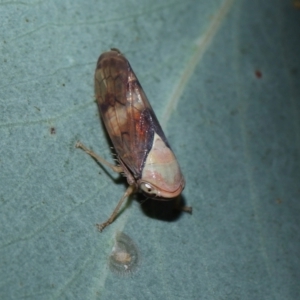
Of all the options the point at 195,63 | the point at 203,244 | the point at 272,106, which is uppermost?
the point at 195,63

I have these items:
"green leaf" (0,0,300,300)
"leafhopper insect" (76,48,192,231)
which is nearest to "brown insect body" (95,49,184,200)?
"leafhopper insect" (76,48,192,231)

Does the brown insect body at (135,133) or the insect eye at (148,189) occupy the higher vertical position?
the brown insect body at (135,133)

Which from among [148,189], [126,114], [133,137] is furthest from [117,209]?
[126,114]

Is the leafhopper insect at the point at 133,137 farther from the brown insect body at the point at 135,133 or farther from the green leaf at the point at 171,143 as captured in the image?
the green leaf at the point at 171,143

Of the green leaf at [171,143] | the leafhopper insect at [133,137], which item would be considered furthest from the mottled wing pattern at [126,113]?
the green leaf at [171,143]

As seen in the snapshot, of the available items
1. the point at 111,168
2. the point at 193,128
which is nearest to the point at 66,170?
the point at 111,168

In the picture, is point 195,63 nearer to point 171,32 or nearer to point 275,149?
point 171,32

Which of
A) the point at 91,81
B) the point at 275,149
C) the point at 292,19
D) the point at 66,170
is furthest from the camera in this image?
the point at 292,19

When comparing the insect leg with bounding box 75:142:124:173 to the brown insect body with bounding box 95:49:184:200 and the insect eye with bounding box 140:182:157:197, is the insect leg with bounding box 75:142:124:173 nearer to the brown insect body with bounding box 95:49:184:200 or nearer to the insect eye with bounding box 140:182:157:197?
the brown insect body with bounding box 95:49:184:200
